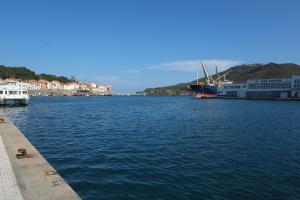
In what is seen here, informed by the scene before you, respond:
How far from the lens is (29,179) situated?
33.5ft

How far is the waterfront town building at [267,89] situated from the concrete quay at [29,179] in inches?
5854

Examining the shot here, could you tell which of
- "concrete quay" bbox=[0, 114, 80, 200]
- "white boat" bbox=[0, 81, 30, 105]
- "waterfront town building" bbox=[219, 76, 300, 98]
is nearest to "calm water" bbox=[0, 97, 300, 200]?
"concrete quay" bbox=[0, 114, 80, 200]

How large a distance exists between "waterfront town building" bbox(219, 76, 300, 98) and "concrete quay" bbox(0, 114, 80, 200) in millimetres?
148687

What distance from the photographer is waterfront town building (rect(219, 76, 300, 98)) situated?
148 m

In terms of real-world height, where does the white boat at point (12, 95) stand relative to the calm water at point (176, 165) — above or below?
above

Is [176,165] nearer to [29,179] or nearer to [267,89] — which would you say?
[29,179]

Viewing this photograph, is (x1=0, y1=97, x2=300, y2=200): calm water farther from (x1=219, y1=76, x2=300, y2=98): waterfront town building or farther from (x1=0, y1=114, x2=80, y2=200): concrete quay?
(x1=219, y1=76, x2=300, y2=98): waterfront town building

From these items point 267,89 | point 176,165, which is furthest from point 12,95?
point 267,89

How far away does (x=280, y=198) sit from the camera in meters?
12.1

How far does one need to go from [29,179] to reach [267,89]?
165161 mm

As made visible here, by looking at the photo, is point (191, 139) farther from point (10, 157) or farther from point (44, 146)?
point (10, 157)

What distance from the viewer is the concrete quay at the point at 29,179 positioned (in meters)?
8.79

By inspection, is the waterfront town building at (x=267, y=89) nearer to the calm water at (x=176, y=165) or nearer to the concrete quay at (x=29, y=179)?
the calm water at (x=176, y=165)

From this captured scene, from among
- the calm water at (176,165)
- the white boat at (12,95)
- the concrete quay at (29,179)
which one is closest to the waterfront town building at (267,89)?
the white boat at (12,95)
